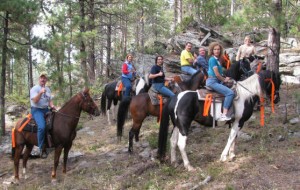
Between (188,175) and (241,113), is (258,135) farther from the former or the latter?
(188,175)

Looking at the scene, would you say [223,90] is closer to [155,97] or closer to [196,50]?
[155,97]

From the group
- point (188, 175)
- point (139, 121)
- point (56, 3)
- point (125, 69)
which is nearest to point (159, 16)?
point (56, 3)

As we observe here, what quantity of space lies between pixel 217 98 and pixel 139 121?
2.75 metres

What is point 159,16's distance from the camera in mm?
38938

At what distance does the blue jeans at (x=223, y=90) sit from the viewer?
7.40 m

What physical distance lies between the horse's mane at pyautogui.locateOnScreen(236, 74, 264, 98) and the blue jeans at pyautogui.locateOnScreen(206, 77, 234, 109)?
0.38 metres

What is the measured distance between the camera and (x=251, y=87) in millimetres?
7641

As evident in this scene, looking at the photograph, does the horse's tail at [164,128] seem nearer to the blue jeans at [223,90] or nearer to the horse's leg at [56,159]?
the blue jeans at [223,90]

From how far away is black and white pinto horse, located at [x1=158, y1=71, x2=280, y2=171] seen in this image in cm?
745

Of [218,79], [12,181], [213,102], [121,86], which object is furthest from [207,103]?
[121,86]

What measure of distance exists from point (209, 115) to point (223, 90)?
69 centimetres

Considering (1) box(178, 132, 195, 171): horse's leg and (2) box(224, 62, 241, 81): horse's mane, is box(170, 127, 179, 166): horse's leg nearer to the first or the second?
(1) box(178, 132, 195, 171): horse's leg

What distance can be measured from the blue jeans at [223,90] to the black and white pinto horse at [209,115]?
0.28 metres

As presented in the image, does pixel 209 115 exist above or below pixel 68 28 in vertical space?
below
